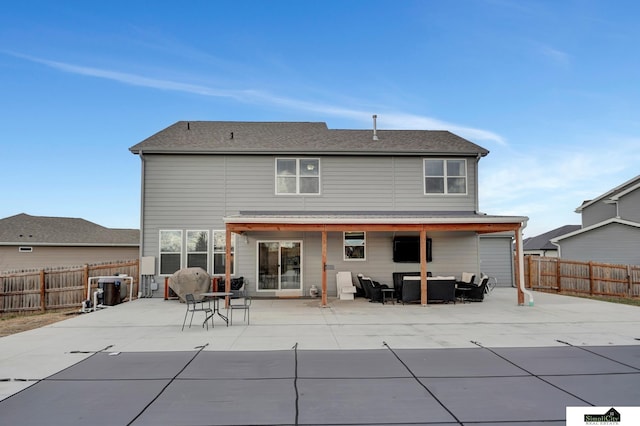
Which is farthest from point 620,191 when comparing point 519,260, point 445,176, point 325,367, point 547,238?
point 325,367

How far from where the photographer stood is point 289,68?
1862cm

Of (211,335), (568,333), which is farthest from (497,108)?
(211,335)

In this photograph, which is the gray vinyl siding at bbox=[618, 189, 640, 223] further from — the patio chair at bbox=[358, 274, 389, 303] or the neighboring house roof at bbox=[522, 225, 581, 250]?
the patio chair at bbox=[358, 274, 389, 303]

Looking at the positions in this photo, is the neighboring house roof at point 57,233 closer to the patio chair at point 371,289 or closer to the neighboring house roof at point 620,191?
the patio chair at point 371,289

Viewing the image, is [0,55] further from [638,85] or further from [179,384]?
[638,85]

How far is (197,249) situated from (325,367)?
9.39m

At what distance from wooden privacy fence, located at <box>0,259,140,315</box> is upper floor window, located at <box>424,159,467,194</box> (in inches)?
480

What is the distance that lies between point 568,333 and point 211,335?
727 centimetres

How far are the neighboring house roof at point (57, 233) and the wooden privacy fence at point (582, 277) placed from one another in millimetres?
20200

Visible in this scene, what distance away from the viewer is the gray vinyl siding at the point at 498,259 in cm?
1734

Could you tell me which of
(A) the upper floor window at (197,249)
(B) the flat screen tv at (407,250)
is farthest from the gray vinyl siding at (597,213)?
(A) the upper floor window at (197,249)

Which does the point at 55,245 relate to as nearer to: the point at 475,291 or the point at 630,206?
the point at 475,291

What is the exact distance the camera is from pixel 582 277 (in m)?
15.5

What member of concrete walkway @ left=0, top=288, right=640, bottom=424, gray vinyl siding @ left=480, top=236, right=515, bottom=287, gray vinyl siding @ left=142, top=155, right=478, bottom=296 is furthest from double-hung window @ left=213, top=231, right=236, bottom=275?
gray vinyl siding @ left=480, top=236, right=515, bottom=287
